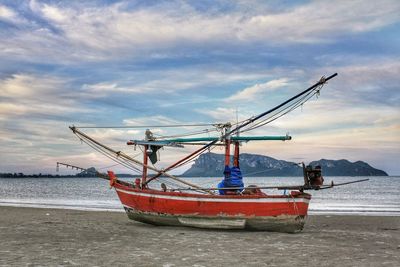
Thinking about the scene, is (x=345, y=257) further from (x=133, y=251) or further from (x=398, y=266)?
(x=133, y=251)

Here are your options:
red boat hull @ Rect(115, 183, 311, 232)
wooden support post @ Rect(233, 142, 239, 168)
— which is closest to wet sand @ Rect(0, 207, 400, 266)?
red boat hull @ Rect(115, 183, 311, 232)

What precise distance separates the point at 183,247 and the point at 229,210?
5304mm

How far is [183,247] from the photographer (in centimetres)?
1470

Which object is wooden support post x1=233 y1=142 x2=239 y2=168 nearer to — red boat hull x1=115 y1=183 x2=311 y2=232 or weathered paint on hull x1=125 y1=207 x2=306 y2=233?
red boat hull x1=115 y1=183 x2=311 y2=232

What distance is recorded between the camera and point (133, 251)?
1371cm

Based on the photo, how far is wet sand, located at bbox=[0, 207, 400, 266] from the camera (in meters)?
12.2

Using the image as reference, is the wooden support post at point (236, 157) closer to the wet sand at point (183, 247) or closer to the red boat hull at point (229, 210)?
the red boat hull at point (229, 210)

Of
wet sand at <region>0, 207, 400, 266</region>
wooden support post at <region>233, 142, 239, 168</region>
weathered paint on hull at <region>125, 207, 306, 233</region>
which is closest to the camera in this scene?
wet sand at <region>0, 207, 400, 266</region>

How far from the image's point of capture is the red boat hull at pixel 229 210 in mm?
19078

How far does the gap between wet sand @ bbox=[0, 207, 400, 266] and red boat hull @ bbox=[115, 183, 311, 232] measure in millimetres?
500

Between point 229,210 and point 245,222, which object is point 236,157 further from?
point 245,222

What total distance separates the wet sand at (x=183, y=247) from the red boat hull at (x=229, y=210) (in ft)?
1.64

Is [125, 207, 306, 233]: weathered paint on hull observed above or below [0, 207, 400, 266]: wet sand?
above

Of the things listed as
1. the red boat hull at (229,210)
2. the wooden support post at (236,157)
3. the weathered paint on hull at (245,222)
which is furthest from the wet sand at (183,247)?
the wooden support post at (236,157)
